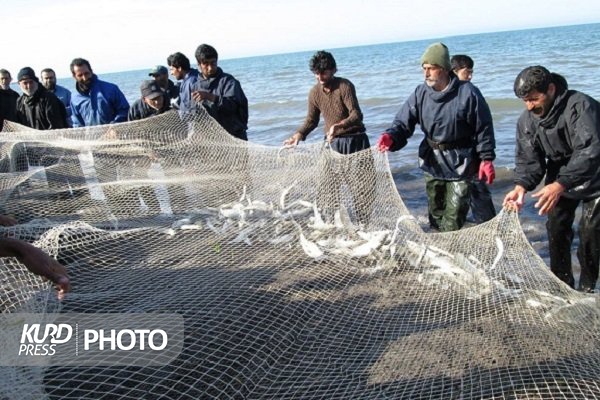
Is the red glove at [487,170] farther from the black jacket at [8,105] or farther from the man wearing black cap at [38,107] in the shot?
the black jacket at [8,105]

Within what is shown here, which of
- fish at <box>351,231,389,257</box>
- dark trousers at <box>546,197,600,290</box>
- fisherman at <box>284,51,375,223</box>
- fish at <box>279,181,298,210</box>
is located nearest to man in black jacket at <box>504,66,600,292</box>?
dark trousers at <box>546,197,600,290</box>

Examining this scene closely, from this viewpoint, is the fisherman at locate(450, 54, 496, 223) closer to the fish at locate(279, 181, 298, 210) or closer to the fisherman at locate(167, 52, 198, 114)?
the fish at locate(279, 181, 298, 210)

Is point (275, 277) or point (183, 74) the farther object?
point (183, 74)

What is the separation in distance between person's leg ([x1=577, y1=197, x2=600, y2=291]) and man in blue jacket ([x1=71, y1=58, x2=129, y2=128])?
6073 mm

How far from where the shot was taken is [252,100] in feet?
94.4

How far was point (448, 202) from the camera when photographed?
17.9ft

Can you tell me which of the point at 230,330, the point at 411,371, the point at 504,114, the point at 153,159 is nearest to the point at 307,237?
the point at 230,330

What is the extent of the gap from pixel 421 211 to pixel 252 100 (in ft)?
70.9

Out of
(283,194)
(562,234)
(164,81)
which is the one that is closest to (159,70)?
(164,81)

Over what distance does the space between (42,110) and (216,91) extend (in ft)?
10.3

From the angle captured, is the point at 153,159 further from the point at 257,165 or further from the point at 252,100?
the point at 252,100

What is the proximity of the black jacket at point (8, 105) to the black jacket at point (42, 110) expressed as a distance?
0.14 m

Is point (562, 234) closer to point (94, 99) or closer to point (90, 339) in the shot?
point (90, 339)

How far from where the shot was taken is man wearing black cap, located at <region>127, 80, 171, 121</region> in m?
7.00
